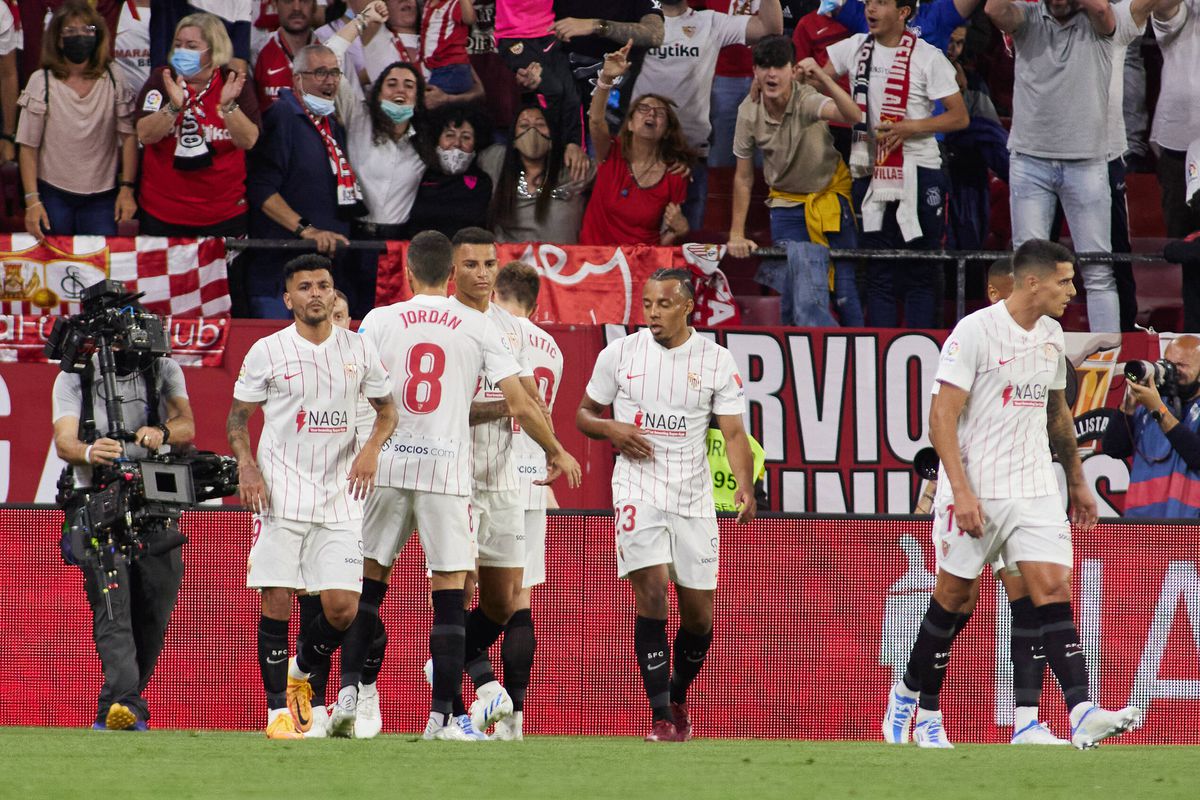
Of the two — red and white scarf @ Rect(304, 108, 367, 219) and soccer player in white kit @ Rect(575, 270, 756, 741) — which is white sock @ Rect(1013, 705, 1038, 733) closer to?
soccer player in white kit @ Rect(575, 270, 756, 741)

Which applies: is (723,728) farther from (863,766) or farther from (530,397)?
(863,766)

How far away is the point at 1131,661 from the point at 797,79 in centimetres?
485

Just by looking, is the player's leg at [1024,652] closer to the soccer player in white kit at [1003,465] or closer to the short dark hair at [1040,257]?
the soccer player in white kit at [1003,465]

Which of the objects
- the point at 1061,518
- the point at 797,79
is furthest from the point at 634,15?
the point at 1061,518

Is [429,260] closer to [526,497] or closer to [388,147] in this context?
[526,497]

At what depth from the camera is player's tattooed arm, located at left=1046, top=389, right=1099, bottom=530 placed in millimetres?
8234

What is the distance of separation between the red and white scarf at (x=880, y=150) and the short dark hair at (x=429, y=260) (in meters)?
4.76

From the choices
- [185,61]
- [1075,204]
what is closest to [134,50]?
[185,61]

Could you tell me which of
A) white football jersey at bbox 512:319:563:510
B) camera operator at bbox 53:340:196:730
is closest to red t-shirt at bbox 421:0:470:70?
white football jersey at bbox 512:319:563:510

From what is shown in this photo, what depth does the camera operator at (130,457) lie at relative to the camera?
9031 mm

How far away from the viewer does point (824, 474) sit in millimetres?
11867

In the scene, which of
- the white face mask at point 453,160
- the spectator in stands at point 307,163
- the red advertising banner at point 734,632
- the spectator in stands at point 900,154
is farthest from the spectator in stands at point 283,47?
the spectator in stands at point 900,154

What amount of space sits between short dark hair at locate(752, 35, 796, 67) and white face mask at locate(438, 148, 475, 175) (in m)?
2.16

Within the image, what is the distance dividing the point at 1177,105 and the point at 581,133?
14.2 feet
